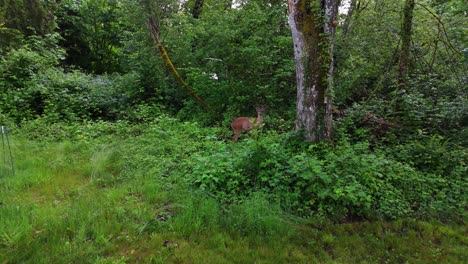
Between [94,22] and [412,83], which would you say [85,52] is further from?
[412,83]

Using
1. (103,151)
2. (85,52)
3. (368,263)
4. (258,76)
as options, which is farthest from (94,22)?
(368,263)

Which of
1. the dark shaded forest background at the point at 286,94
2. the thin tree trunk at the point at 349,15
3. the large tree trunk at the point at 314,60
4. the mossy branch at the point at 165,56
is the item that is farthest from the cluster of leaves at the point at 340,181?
the thin tree trunk at the point at 349,15

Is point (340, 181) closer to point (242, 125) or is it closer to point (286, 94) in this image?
Answer: point (242, 125)

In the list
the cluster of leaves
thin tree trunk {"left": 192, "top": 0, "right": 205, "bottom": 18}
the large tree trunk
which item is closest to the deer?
the large tree trunk

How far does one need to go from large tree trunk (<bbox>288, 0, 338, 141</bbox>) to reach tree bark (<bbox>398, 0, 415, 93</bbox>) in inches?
82.6

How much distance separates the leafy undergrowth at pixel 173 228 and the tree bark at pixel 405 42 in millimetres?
3016


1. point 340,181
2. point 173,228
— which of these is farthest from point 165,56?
Answer: point 340,181

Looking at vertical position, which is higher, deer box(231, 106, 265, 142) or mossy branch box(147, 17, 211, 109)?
mossy branch box(147, 17, 211, 109)

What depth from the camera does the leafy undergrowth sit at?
3.03 meters

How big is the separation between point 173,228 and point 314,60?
10.7 ft

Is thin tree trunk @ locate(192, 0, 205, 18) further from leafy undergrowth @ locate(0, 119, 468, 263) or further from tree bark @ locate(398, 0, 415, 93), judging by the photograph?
leafy undergrowth @ locate(0, 119, 468, 263)

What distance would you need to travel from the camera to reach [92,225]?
330 centimetres

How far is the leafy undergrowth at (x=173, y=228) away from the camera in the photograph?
303 centimetres

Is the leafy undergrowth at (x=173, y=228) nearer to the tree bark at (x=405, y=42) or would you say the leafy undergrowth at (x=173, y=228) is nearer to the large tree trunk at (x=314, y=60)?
the large tree trunk at (x=314, y=60)
